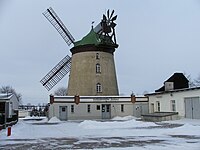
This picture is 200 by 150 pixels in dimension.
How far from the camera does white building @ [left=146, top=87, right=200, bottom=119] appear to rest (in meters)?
26.4

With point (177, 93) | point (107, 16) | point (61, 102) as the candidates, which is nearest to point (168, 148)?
point (177, 93)

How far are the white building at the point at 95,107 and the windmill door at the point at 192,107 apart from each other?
978 centimetres

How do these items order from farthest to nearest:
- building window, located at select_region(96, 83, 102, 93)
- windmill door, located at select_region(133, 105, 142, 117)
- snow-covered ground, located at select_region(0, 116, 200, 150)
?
building window, located at select_region(96, 83, 102, 93), windmill door, located at select_region(133, 105, 142, 117), snow-covered ground, located at select_region(0, 116, 200, 150)

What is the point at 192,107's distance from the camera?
88.3 ft

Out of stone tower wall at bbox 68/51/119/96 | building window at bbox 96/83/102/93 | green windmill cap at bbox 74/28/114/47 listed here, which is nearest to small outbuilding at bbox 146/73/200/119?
stone tower wall at bbox 68/51/119/96

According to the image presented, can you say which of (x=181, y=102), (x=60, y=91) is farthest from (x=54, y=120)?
(x=60, y=91)

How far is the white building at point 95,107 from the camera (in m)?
34.5

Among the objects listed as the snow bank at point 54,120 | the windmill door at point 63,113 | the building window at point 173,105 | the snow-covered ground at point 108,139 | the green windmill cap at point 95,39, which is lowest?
the snow bank at point 54,120

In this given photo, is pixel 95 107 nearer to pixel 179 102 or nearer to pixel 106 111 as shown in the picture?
pixel 106 111

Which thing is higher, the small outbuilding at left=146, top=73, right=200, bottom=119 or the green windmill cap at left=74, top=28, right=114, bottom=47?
the green windmill cap at left=74, top=28, right=114, bottom=47

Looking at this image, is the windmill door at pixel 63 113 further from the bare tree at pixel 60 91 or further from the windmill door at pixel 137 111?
the bare tree at pixel 60 91

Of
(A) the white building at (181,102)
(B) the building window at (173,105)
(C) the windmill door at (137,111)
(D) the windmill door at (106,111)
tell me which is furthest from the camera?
(C) the windmill door at (137,111)

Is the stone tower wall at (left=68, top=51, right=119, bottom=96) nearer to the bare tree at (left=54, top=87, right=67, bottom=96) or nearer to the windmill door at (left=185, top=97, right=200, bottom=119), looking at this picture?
the windmill door at (left=185, top=97, right=200, bottom=119)

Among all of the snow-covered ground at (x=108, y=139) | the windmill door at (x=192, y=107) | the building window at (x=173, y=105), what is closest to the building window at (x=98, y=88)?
the building window at (x=173, y=105)
